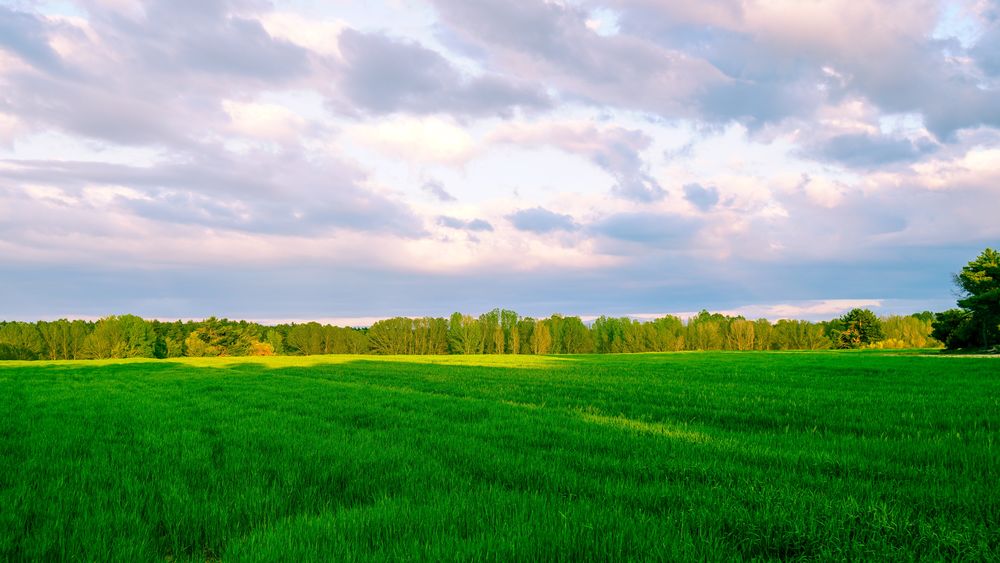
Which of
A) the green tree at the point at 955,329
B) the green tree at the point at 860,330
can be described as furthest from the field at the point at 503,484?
the green tree at the point at 860,330

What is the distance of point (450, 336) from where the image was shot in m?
118

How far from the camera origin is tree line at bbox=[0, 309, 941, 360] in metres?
88.9

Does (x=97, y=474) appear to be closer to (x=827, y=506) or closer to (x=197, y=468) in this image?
(x=197, y=468)

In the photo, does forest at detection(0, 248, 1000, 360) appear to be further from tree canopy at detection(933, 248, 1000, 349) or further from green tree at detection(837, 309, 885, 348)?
tree canopy at detection(933, 248, 1000, 349)

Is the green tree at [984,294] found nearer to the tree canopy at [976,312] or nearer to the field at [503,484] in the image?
the tree canopy at [976,312]

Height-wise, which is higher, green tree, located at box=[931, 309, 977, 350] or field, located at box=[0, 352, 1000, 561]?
green tree, located at box=[931, 309, 977, 350]

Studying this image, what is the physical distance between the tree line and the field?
89736mm

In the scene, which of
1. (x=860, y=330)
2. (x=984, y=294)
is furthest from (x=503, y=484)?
(x=860, y=330)

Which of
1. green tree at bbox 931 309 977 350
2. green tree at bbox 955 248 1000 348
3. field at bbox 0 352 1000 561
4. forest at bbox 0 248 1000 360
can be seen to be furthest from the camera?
forest at bbox 0 248 1000 360

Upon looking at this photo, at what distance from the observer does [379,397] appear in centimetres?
1460

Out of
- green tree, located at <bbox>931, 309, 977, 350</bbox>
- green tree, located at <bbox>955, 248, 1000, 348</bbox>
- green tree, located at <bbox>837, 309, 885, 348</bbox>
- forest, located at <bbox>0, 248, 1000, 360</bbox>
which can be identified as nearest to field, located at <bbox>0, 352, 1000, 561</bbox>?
green tree, located at <bbox>955, 248, 1000, 348</bbox>

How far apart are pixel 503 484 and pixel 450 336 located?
113 metres

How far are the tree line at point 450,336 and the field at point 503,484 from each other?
294ft

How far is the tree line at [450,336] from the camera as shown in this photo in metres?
88.9
